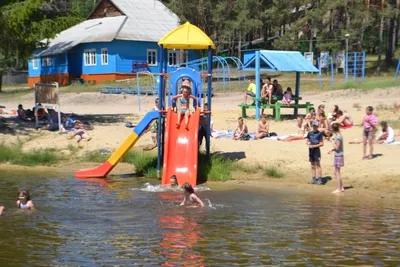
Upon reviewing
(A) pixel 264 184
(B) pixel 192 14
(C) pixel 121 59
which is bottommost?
(A) pixel 264 184

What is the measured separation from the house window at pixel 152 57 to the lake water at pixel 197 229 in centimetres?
3684

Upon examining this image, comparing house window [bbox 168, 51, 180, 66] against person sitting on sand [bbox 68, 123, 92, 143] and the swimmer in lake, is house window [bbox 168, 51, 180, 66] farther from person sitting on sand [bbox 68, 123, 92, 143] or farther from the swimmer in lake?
the swimmer in lake

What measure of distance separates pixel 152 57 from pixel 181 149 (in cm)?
3620

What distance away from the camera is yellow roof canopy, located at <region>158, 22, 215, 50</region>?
57.6 ft

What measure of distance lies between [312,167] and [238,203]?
3162 mm

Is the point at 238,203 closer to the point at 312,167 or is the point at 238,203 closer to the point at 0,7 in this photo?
the point at 312,167

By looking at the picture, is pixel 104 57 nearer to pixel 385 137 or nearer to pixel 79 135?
pixel 79 135

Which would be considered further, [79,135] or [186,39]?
[79,135]

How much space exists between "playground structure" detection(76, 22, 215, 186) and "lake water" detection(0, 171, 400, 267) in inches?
44.5

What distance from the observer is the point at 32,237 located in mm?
11062

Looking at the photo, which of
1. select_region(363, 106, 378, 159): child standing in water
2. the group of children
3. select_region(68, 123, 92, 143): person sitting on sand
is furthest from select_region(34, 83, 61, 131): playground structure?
select_region(363, 106, 378, 159): child standing in water

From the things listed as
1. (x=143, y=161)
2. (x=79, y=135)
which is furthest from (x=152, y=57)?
(x=143, y=161)

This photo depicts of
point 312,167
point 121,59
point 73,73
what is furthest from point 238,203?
point 73,73

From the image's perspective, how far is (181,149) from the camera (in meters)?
17.4
